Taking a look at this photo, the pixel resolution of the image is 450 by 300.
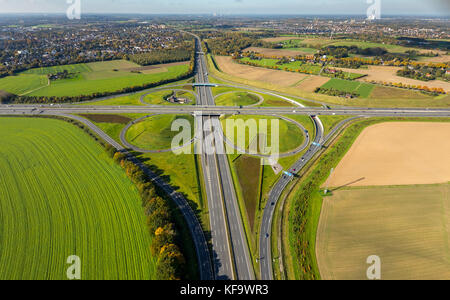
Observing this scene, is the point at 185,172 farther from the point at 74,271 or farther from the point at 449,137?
the point at 449,137

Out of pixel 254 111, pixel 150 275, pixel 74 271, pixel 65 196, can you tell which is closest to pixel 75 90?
pixel 65 196

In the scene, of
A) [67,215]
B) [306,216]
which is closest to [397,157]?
[306,216]

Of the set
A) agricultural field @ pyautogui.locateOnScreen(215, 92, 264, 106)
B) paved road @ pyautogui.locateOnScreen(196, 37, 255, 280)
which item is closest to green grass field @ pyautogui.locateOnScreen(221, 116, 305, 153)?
paved road @ pyautogui.locateOnScreen(196, 37, 255, 280)

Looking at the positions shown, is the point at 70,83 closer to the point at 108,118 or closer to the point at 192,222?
the point at 108,118

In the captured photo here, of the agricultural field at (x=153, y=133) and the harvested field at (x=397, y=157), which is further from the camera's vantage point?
the agricultural field at (x=153, y=133)
